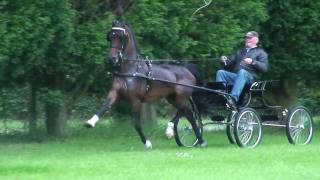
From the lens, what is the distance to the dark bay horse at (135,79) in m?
16.0

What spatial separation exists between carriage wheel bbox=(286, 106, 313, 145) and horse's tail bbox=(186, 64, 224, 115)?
5.14 ft

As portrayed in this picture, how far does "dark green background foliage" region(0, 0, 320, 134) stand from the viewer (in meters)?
16.8

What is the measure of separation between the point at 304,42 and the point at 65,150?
7567mm

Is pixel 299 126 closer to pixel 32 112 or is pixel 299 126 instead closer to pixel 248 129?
pixel 248 129

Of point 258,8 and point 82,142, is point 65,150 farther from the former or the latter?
point 258,8

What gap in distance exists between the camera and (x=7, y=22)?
16484mm

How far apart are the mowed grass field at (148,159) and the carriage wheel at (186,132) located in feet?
0.92

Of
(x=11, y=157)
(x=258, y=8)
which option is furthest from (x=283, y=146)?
(x=11, y=157)

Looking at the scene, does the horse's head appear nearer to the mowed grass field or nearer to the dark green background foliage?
the dark green background foliage

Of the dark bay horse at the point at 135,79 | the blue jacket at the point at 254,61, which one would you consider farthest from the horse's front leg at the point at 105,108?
the blue jacket at the point at 254,61

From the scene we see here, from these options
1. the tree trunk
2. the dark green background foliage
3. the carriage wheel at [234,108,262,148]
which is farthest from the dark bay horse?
the tree trunk

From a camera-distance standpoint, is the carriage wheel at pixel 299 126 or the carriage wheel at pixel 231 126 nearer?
the carriage wheel at pixel 231 126

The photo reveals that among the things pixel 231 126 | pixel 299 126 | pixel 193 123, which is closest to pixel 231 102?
pixel 231 126

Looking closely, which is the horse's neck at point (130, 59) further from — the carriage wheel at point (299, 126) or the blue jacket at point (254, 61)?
the carriage wheel at point (299, 126)
